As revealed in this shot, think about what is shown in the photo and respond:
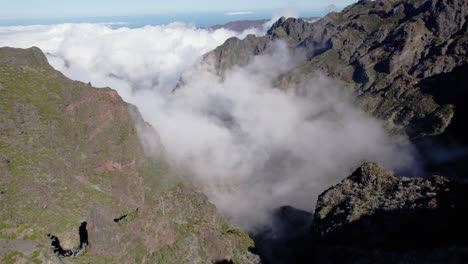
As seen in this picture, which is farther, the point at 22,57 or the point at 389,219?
the point at 22,57

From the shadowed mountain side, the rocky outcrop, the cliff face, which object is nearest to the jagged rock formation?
the cliff face

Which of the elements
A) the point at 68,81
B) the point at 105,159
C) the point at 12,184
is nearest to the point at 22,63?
the point at 68,81

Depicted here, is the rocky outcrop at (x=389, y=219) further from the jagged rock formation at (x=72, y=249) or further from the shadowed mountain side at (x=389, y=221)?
the jagged rock formation at (x=72, y=249)

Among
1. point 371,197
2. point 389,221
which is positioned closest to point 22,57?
point 371,197

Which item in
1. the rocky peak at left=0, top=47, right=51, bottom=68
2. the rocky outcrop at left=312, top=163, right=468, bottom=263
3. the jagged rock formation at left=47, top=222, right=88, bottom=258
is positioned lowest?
the jagged rock formation at left=47, top=222, right=88, bottom=258

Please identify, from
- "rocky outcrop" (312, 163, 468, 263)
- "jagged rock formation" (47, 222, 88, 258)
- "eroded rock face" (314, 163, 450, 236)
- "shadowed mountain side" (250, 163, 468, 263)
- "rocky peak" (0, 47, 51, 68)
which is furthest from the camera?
"rocky peak" (0, 47, 51, 68)

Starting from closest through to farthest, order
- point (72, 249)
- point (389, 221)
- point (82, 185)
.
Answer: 1. point (72, 249)
2. point (389, 221)
3. point (82, 185)

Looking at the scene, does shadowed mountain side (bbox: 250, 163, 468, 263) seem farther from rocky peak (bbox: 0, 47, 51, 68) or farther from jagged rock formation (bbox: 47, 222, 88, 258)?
rocky peak (bbox: 0, 47, 51, 68)

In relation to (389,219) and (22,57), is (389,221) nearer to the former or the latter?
(389,219)

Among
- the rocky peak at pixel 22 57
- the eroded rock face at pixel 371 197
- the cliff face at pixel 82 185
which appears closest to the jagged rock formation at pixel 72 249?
the cliff face at pixel 82 185
